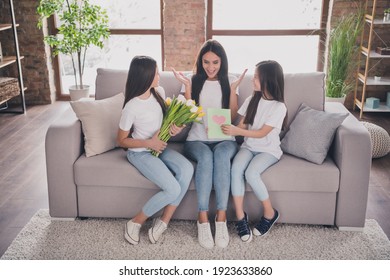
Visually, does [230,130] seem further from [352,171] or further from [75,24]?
[75,24]

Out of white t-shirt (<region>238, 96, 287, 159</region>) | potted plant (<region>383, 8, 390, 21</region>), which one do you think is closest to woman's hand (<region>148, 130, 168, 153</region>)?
white t-shirt (<region>238, 96, 287, 159</region>)

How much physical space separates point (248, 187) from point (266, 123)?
1.32 feet

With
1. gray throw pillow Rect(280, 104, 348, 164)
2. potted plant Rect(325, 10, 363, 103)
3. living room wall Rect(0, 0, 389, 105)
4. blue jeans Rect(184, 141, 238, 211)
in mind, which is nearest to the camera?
blue jeans Rect(184, 141, 238, 211)

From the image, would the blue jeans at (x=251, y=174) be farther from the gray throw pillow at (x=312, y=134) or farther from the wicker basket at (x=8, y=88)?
the wicker basket at (x=8, y=88)

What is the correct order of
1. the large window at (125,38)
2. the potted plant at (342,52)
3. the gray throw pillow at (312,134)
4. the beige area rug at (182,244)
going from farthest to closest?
1. the large window at (125,38)
2. the potted plant at (342,52)
3. the gray throw pillow at (312,134)
4. the beige area rug at (182,244)

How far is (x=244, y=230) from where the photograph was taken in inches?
114

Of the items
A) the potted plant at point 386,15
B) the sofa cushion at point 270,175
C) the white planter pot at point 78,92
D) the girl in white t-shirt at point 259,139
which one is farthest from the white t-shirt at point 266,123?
the white planter pot at point 78,92

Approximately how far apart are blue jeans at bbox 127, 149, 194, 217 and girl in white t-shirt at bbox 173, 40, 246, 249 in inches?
A: 3.2

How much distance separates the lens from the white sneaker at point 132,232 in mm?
2884

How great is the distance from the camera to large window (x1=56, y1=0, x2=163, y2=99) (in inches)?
228

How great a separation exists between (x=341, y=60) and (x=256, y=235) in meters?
2.73

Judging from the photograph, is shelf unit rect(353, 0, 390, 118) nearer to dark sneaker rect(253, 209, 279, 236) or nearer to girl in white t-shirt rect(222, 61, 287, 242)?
girl in white t-shirt rect(222, 61, 287, 242)

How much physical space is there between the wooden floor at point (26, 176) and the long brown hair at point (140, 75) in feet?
3.62
